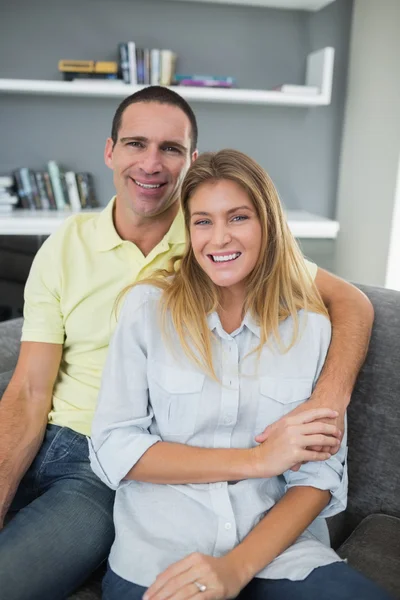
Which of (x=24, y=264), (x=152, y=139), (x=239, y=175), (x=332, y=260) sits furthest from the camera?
(x=332, y=260)

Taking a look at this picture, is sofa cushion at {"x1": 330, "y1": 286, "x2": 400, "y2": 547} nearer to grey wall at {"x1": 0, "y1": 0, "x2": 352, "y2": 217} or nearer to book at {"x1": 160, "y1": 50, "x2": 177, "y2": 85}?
book at {"x1": 160, "y1": 50, "x2": 177, "y2": 85}

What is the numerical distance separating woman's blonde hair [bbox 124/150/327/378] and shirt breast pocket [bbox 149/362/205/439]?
0.04 meters

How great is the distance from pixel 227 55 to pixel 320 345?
2720mm

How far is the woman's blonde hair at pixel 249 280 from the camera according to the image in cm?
124

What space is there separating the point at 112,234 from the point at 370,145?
2.33 m

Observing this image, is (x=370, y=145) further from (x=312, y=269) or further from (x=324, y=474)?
(x=324, y=474)

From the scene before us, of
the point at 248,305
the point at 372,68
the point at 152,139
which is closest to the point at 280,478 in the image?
the point at 248,305

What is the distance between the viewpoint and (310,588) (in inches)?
41.8

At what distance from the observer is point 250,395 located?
48.9 inches

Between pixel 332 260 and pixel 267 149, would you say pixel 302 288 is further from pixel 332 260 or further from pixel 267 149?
pixel 267 149

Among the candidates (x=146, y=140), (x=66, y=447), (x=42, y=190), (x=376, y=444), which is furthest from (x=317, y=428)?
(x=42, y=190)

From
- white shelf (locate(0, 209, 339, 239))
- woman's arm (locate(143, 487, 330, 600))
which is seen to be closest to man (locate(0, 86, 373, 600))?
woman's arm (locate(143, 487, 330, 600))

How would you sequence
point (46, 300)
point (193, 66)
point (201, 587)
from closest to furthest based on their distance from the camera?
point (201, 587)
point (46, 300)
point (193, 66)

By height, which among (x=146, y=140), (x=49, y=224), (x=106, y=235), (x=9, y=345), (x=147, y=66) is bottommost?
(x=9, y=345)
